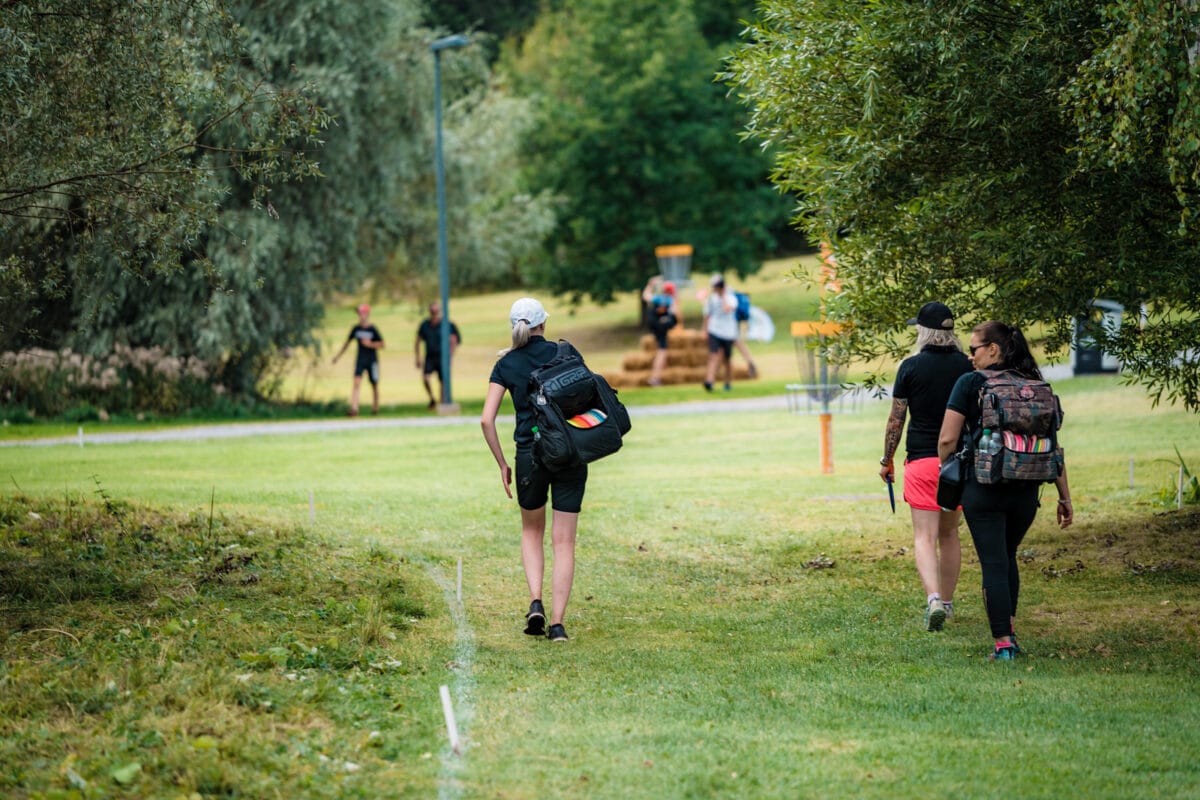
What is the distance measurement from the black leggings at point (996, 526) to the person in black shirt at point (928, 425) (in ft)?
1.78

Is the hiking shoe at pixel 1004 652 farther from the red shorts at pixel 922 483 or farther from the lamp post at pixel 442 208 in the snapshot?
the lamp post at pixel 442 208

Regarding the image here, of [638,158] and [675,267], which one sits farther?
[638,158]

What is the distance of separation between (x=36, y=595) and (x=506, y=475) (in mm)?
3137

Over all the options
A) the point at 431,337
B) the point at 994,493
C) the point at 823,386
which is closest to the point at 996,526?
the point at 994,493

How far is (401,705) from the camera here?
21.5 ft

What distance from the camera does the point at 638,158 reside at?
164ft

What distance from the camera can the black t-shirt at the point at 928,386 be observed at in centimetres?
813

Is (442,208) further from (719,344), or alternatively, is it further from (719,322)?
(719,344)

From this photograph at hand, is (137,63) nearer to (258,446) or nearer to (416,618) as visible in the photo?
(416,618)

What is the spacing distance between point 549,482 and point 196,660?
7.42ft

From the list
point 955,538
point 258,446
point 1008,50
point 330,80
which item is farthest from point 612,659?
point 330,80

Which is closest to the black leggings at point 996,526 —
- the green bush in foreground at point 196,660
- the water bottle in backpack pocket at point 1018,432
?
the water bottle in backpack pocket at point 1018,432

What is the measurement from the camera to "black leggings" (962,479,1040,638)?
7551 millimetres

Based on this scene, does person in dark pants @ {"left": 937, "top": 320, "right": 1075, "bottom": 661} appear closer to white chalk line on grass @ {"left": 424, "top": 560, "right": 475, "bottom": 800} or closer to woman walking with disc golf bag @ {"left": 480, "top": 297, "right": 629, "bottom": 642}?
woman walking with disc golf bag @ {"left": 480, "top": 297, "right": 629, "bottom": 642}
